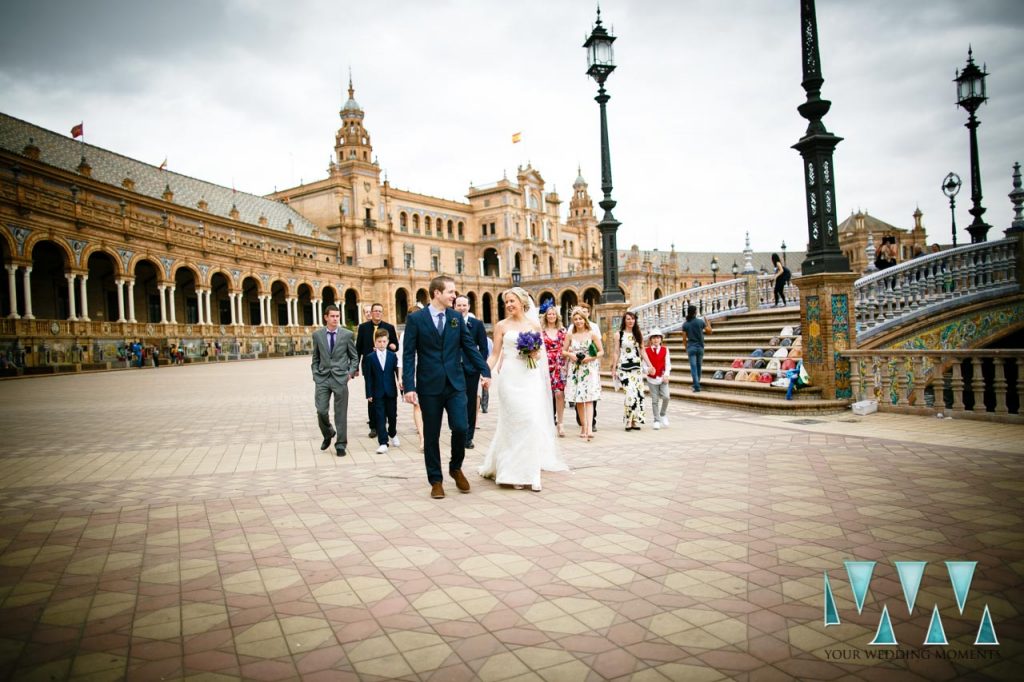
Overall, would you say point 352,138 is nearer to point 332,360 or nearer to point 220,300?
point 220,300

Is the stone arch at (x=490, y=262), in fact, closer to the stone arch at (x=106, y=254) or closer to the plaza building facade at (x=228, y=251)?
the plaza building facade at (x=228, y=251)

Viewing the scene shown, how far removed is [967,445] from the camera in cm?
641

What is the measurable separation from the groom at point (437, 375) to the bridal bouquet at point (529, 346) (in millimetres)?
720

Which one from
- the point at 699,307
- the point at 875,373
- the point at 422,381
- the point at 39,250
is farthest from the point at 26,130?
the point at 875,373

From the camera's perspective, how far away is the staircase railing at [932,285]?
1159cm

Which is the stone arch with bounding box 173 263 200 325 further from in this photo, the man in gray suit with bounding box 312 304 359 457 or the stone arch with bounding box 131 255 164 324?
the man in gray suit with bounding box 312 304 359 457

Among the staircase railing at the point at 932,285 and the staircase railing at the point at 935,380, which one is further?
the staircase railing at the point at 932,285

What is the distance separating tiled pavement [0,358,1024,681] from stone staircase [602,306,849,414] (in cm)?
276

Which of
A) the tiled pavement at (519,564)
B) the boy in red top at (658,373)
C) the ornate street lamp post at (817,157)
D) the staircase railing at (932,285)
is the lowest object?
the tiled pavement at (519,564)

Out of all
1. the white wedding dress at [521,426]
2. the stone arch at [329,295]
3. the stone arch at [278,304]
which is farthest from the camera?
the stone arch at [329,295]

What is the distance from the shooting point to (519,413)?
5.86 meters

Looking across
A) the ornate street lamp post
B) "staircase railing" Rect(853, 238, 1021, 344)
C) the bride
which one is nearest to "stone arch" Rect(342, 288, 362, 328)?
"staircase railing" Rect(853, 238, 1021, 344)

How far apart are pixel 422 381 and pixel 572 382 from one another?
3.53 metres

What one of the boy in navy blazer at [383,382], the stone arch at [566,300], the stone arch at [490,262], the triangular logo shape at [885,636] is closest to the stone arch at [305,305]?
the stone arch at [566,300]
